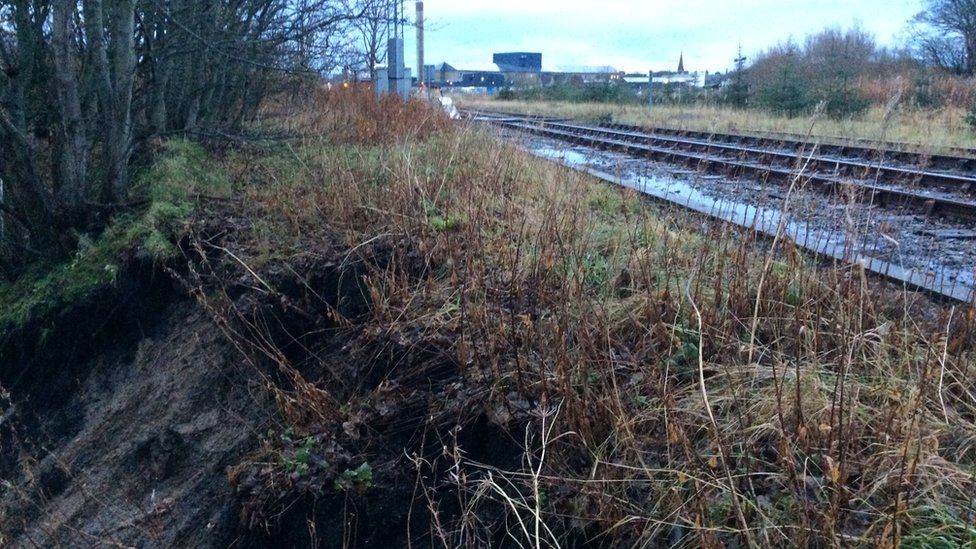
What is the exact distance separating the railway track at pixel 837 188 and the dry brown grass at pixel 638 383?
28 centimetres

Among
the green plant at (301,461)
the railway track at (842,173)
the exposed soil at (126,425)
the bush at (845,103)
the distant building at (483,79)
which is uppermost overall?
the distant building at (483,79)

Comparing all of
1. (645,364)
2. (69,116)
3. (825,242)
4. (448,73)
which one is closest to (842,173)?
(825,242)

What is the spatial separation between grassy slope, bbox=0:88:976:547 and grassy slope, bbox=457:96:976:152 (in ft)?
28.0

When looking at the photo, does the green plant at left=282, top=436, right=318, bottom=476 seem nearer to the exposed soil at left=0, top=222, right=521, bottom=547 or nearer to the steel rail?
the exposed soil at left=0, top=222, right=521, bottom=547

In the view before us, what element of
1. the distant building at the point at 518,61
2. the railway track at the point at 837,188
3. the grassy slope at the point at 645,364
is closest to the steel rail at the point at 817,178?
the railway track at the point at 837,188

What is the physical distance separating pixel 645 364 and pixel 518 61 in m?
77.7

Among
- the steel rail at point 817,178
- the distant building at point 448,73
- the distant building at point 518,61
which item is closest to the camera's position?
the steel rail at point 817,178

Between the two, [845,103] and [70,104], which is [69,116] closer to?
[70,104]

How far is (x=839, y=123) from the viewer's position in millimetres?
22000

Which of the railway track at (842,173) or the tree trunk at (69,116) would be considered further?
the tree trunk at (69,116)

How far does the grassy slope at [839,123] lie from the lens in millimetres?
17469

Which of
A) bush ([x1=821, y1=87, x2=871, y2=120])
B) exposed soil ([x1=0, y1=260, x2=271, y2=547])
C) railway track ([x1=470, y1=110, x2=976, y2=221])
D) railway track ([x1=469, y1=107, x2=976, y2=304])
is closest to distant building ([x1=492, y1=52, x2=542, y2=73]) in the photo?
bush ([x1=821, y1=87, x2=871, y2=120])

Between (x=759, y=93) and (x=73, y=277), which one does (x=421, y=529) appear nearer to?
(x=73, y=277)

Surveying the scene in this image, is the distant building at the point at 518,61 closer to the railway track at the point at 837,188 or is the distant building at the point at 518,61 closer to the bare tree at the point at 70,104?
the railway track at the point at 837,188
